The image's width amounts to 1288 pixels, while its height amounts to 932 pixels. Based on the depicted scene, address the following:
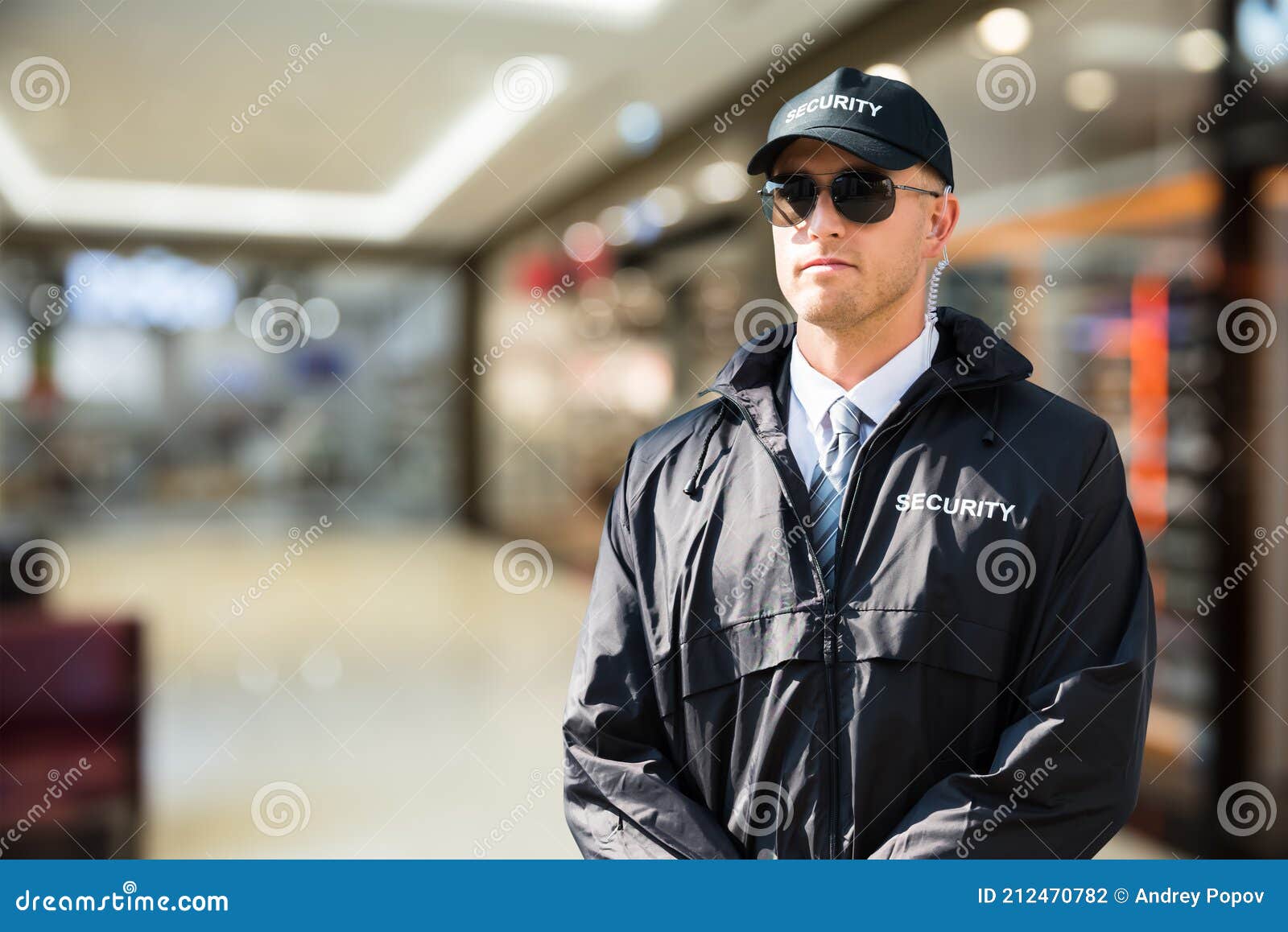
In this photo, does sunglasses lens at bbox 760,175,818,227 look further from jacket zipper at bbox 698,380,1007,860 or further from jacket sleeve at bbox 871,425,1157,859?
jacket sleeve at bbox 871,425,1157,859

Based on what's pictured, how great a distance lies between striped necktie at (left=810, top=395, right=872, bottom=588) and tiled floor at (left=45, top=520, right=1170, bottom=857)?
2.39 m

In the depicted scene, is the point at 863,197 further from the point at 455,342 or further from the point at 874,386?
the point at 455,342

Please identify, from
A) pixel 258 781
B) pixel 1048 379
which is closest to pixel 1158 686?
pixel 1048 379

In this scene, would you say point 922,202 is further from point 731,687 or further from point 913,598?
point 731,687

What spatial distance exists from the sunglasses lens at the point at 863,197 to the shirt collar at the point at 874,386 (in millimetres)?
185

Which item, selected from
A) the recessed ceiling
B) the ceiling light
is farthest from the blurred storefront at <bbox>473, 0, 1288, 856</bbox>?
the recessed ceiling

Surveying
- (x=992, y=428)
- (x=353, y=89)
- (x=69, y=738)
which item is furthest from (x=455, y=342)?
(x=992, y=428)

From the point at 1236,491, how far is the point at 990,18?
6.36ft

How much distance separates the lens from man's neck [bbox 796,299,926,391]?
1388 millimetres

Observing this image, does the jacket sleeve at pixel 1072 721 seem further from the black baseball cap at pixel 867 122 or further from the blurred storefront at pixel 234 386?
the blurred storefront at pixel 234 386

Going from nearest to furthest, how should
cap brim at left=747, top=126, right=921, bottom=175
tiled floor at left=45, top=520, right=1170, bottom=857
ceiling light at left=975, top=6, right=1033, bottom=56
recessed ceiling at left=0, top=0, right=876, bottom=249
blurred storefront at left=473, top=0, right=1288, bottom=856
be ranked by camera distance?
cap brim at left=747, top=126, right=921, bottom=175
blurred storefront at left=473, top=0, right=1288, bottom=856
tiled floor at left=45, top=520, right=1170, bottom=857
ceiling light at left=975, top=6, right=1033, bottom=56
recessed ceiling at left=0, top=0, right=876, bottom=249

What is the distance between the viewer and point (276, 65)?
244 inches

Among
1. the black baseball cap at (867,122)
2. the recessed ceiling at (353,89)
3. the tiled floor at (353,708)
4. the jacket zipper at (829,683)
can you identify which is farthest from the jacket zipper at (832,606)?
the recessed ceiling at (353,89)

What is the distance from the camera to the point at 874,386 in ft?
4.57
